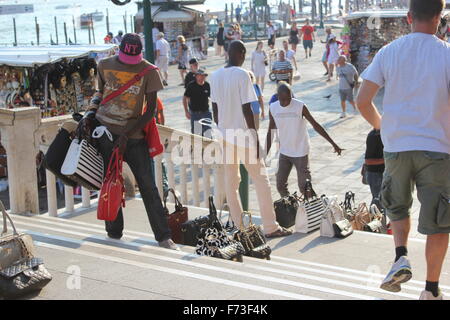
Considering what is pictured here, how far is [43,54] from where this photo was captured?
1288 centimetres

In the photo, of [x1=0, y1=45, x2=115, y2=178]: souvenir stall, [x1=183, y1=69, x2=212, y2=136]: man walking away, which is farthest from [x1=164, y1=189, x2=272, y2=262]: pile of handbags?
[x1=0, y1=45, x2=115, y2=178]: souvenir stall

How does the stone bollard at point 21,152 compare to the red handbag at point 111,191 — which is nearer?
the red handbag at point 111,191

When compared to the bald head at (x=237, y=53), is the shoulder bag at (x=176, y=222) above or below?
below

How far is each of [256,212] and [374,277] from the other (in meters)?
4.21

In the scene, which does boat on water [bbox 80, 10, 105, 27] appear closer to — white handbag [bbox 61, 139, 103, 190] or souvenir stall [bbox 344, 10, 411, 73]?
souvenir stall [bbox 344, 10, 411, 73]

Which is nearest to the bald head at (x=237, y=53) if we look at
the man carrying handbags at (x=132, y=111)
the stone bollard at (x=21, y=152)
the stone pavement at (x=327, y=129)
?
the man carrying handbags at (x=132, y=111)

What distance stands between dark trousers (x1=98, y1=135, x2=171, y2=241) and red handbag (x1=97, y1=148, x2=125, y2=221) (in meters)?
0.15

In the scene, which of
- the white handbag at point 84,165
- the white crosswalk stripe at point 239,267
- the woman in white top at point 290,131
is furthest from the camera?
the woman in white top at point 290,131

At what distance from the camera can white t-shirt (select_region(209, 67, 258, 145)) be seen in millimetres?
6602

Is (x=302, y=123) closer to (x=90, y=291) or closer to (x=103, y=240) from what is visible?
(x=103, y=240)

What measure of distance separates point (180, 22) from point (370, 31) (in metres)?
10.6

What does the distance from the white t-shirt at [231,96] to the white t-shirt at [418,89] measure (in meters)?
2.69

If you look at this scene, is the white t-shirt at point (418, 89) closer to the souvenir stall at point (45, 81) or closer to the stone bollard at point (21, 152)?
the stone bollard at point (21, 152)

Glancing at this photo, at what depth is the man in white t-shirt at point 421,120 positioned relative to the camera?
12.7 ft
